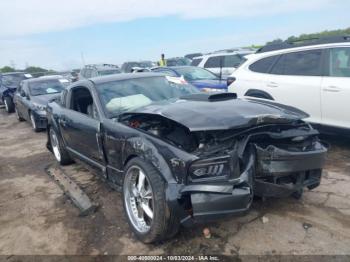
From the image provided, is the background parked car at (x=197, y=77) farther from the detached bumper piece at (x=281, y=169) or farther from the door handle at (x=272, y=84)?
the detached bumper piece at (x=281, y=169)

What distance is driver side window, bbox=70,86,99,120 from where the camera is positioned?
179 inches

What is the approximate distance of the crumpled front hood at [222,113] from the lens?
2.95m

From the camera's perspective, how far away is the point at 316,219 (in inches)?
135

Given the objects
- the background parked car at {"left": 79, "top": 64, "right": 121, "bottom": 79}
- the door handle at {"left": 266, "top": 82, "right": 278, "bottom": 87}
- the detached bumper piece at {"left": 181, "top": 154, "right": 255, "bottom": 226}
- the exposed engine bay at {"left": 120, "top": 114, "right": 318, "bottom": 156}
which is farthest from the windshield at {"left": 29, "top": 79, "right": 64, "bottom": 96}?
the detached bumper piece at {"left": 181, "top": 154, "right": 255, "bottom": 226}

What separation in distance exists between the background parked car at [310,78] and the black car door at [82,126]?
326cm

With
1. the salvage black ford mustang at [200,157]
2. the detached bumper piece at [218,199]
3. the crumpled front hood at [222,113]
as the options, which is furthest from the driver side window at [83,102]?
the detached bumper piece at [218,199]

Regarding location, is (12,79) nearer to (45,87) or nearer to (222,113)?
(45,87)

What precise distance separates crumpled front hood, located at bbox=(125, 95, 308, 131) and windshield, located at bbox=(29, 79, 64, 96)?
7947 millimetres

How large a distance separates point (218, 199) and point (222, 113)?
0.84 meters

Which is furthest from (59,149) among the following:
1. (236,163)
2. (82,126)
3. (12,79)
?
(12,79)

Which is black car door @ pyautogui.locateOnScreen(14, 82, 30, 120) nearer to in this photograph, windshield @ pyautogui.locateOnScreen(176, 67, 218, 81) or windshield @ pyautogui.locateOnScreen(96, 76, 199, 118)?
windshield @ pyautogui.locateOnScreen(176, 67, 218, 81)

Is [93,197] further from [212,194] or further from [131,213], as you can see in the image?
[212,194]

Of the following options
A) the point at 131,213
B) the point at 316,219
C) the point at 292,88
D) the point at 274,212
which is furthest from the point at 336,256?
the point at 292,88

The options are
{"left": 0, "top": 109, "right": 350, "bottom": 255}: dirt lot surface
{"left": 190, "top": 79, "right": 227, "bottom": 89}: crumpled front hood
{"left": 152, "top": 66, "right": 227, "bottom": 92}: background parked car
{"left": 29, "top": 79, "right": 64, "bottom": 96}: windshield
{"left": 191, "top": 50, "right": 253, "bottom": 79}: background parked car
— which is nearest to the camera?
{"left": 0, "top": 109, "right": 350, "bottom": 255}: dirt lot surface
